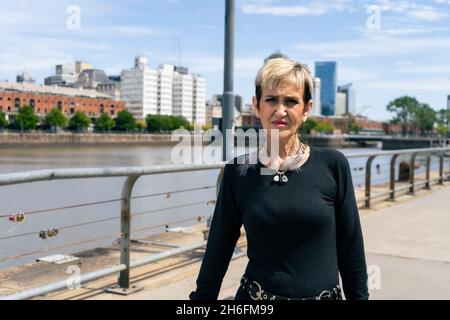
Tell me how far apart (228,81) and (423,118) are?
464 feet

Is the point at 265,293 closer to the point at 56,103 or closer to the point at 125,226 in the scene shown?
the point at 125,226

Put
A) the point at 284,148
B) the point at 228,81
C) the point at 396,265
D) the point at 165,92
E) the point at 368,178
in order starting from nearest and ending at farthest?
1. the point at 284,148
2. the point at 396,265
3. the point at 228,81
4. the point at 368,178
5. the point at 165,92

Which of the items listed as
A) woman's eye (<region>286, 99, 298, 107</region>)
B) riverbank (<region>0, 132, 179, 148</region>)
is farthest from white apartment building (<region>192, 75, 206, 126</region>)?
woman's eye (<region>286, 99, 298, 107</region>)

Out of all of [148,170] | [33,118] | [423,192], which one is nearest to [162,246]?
[148,170]

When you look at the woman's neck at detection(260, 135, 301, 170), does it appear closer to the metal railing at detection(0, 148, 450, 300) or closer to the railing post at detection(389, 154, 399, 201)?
the metal railing at detection(0, 148, 450, 300)

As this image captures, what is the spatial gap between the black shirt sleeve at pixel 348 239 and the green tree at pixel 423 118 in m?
145

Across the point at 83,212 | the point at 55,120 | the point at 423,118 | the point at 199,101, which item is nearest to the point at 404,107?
the point at 423,118

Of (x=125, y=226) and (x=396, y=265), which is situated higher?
(x=125, y=226)

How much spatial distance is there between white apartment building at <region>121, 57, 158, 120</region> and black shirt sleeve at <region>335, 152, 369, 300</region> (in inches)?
5830

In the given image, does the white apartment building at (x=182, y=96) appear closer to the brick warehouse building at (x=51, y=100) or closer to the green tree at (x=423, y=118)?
the brick warehouse building at (x=51, y=100)

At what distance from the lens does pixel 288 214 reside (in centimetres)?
180

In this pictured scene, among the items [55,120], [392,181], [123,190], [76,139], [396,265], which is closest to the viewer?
[123,190]

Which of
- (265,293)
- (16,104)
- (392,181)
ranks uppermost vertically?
(16,104)
